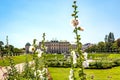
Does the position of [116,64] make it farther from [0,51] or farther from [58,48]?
[58,48]

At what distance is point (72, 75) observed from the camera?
3715 mm

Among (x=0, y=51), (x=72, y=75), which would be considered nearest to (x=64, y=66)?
(x=0, y=51)

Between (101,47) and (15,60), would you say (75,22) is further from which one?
(101,47)

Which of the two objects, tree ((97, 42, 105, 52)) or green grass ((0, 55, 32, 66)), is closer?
green grass ((0, 55, 32, 66))

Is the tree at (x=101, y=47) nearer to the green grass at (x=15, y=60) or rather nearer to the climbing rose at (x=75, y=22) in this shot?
the green grass at (x=15, y=60)

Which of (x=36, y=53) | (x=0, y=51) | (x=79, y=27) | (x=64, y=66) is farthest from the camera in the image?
(x=64, y=66)

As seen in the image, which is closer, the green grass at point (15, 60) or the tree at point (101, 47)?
the green grass at point (15, 60)

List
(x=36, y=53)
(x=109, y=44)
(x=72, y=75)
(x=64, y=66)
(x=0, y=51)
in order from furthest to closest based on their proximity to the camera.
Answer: (x=109, y=44) < (x=64, y=66) < (x=0, y=51) < (x=36, y=53) < (x=72, y=75)

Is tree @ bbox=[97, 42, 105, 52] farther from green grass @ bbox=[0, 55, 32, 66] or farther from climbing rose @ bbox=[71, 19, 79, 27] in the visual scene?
climbing rose @ bbox=[71, 19, 79, 27]

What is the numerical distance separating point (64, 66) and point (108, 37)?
10140 centimetres

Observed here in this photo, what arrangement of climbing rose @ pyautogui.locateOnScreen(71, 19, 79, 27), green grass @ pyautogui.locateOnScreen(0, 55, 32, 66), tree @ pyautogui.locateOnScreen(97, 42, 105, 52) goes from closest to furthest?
climbing rose @ pyautogui.locateOnScreen(71, 19, 79, 27) < green grass @ pyautogui.locateOnScreen(0, 55, 32, 66) < tree @ pyautogui.locateOnScreen(97, 42, 105, 52)

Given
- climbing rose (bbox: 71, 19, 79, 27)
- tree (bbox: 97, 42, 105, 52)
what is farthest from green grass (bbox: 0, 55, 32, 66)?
tree (bbox: 97, 42, 105, 52)

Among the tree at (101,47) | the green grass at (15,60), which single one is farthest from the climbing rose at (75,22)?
the tree at (101,47)

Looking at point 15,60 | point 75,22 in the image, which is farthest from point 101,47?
point 75,22
